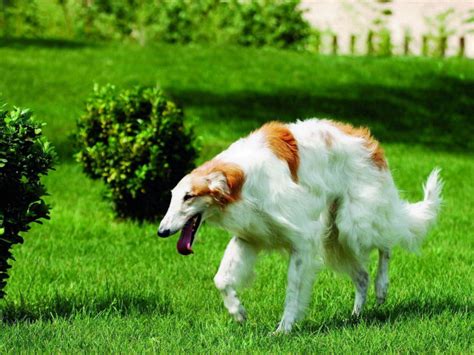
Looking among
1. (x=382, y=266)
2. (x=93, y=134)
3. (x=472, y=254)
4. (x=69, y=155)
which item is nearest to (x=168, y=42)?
(x=69, y=155)

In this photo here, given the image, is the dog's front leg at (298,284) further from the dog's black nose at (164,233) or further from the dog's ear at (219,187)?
the dog's black nose at (164,233)

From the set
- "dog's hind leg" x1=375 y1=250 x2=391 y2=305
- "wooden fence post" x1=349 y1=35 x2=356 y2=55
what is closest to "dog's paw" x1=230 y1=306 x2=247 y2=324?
"dog's hind leg" x1=375 y1=250 x2=391 y2=305

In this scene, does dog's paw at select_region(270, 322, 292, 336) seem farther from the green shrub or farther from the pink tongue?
the green shrub

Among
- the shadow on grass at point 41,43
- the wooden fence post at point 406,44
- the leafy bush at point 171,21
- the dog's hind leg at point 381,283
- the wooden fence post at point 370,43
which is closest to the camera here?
the dog's hind leg at point 381,283

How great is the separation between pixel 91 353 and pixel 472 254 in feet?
15.5

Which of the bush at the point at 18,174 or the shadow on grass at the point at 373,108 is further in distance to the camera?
the shadow on grass at the point at 373,108

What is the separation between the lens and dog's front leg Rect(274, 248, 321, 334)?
627 centimetres

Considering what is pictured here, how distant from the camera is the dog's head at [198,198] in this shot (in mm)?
6027

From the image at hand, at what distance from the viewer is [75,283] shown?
7961mm

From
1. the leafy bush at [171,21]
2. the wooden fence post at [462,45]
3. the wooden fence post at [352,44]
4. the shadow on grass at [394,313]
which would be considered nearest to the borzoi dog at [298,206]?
the shadow on grass at [394,313]

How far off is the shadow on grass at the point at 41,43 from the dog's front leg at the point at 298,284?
642 inches

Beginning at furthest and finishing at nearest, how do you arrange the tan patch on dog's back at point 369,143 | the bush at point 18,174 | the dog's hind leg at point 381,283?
1. the dog's hind leg at point 381,283
2. the tan patch on dog's back at point 369,143
3. the bush at point 18,174

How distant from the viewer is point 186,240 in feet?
19.8

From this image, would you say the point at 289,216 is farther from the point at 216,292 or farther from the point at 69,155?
the point at 69,155
